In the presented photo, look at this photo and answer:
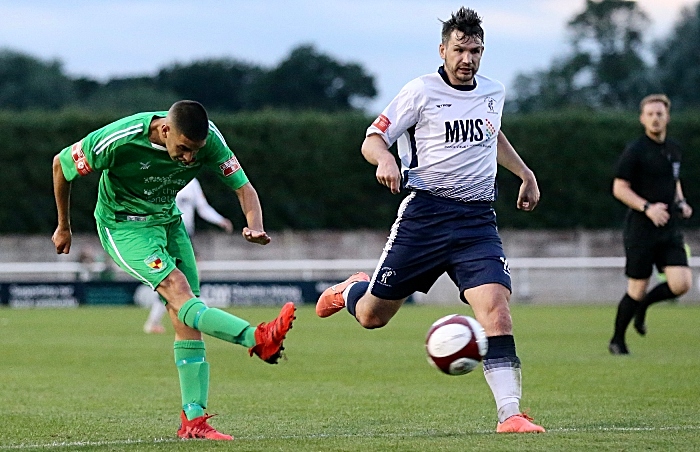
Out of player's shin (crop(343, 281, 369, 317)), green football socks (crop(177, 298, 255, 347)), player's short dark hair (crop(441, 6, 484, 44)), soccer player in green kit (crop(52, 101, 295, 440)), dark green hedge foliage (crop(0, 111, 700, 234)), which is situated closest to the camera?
green football socks (crop(177, 298, 255, 347))

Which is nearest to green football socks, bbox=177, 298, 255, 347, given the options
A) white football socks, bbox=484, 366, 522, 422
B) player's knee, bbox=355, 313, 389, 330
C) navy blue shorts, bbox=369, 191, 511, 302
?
navy blue shorts, bbox=369, 191, 511, 302

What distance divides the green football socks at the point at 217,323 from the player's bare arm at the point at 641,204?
687 cm

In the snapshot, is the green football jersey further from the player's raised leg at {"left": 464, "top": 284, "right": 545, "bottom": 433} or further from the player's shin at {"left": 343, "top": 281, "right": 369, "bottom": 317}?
the player's raised leg at {"left": 464, "top": 284, "right": 545, "bottom": 433}

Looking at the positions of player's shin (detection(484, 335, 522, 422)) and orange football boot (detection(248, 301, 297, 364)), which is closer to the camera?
orange football boot (detection(248, 301, 297, 364))

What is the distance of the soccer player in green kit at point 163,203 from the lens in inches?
291

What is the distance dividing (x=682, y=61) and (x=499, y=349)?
46795 mm

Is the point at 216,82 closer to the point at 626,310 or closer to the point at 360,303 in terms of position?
the point at 626,310

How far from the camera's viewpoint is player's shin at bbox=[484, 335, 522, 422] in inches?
293

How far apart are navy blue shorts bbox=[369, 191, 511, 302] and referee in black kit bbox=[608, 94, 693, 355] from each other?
577 cm

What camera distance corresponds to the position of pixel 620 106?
53.8m

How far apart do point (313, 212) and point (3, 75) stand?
36064 millimetres

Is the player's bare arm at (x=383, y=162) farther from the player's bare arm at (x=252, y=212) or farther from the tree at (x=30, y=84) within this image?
the tree at (x=30, y=84)

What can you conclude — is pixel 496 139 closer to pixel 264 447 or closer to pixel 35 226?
pixel 264 447

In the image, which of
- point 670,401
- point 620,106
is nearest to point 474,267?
point 670,401
